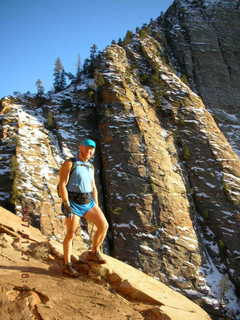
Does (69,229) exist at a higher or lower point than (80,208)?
lower

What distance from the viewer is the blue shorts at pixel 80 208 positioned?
5.40 m

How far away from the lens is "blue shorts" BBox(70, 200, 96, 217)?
5.40 meters

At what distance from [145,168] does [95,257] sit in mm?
14647

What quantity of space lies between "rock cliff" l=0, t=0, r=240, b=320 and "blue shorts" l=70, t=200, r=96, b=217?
1033 cm

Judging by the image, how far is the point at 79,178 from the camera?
18.0 feet

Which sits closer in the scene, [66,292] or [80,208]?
[66,292]

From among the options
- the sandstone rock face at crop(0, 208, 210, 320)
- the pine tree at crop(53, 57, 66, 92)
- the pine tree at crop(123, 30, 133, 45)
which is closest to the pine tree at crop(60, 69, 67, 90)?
the pine tree at crop(53, 57, 66, 92)

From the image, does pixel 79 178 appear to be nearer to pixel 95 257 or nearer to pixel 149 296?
pixel 95 257

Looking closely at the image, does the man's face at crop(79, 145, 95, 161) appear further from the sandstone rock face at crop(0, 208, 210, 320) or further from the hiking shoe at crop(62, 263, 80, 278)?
the sandstone rock face at crop(0, 208, 210, 320)

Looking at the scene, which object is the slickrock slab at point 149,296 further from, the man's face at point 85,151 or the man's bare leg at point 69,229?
the man's face at point 85,151

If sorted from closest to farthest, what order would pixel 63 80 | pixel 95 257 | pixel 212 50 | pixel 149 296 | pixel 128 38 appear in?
1. pixel 149 296
2. pixel 95 257
3. pixel 128 38
4. pixel 212 50
5. pixel 63 80

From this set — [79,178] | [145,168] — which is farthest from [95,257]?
[145,168]

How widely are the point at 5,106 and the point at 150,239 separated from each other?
14.6 meters

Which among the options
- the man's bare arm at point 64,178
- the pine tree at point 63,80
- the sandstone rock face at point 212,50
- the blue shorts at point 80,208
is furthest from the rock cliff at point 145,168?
the pine tree at point 63,80
